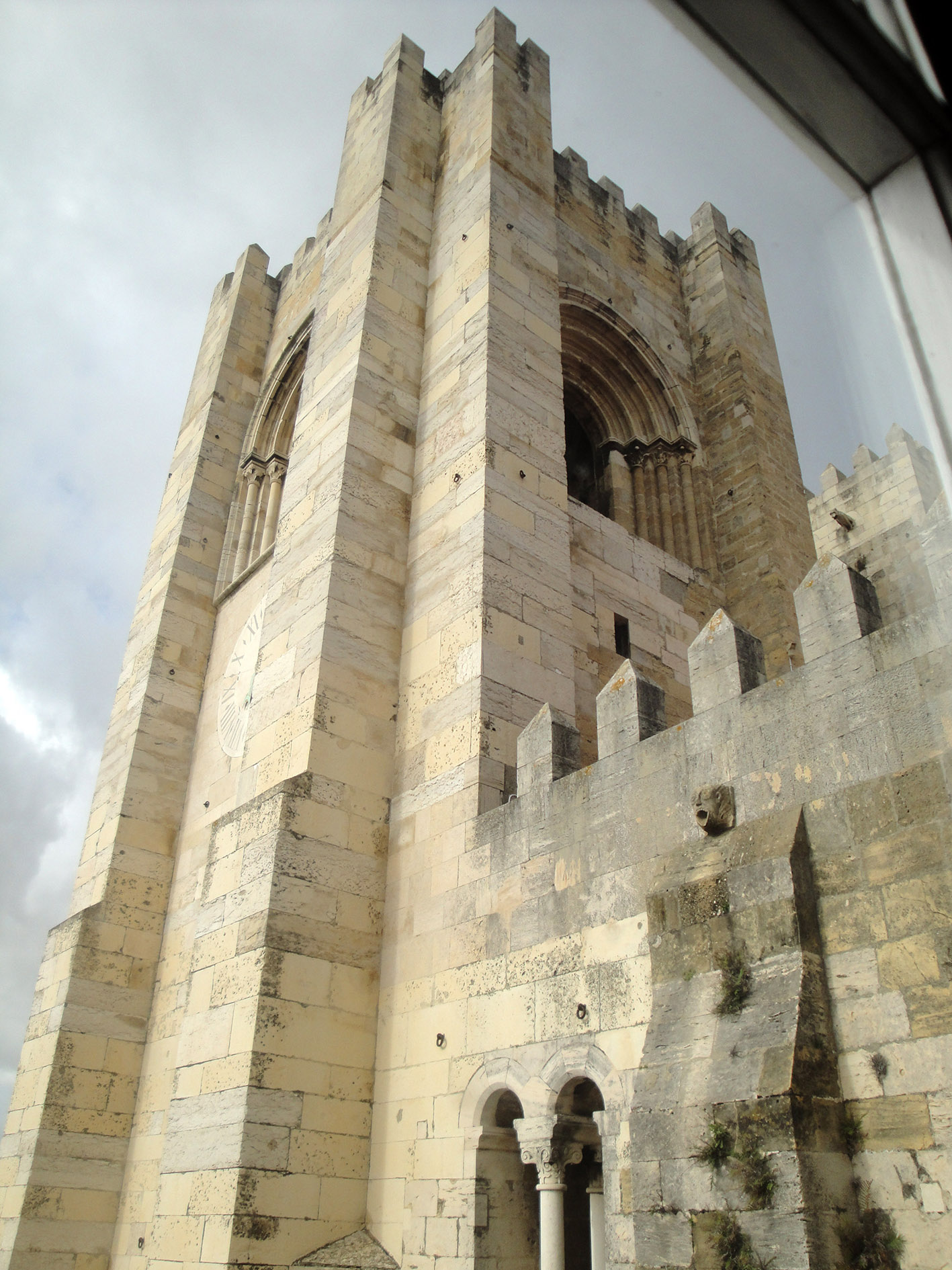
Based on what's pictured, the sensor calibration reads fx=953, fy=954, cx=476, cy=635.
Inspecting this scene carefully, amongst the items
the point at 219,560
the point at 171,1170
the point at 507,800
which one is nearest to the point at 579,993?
the point at 507,800

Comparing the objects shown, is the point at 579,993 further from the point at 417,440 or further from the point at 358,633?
the point at 417,440

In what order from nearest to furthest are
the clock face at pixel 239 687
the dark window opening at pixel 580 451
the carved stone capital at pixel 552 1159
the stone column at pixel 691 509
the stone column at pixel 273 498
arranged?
the carved stone capital at pixel 552 1159 < the clock face at pixel 239 687 < the stone column at pixel 691 509 < the dark window opening at pixel 580 451 < the stone column at pixel 273 498

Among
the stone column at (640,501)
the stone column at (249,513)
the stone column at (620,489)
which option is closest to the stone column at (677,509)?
the stone column at (640,501)

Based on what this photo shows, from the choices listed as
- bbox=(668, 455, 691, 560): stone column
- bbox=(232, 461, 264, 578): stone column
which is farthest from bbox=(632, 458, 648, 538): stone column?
bbox=(232, 461, 264, 578): stone column

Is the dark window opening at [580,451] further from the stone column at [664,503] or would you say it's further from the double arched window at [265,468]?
the double arched window at [265,468]

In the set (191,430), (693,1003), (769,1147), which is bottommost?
(769,1147)

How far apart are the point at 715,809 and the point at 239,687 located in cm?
720

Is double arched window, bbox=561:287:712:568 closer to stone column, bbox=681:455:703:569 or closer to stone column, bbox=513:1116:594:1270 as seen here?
stone column, bbox=681:455:703:569

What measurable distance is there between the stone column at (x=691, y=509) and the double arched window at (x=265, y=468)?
5230mm

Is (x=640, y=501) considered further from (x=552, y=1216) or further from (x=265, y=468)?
(x=552, y=1216)

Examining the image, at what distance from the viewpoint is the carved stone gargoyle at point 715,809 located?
4.92 metres

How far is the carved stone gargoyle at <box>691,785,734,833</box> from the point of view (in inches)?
194

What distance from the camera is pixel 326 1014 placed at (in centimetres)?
648

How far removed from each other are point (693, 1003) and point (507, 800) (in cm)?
253
